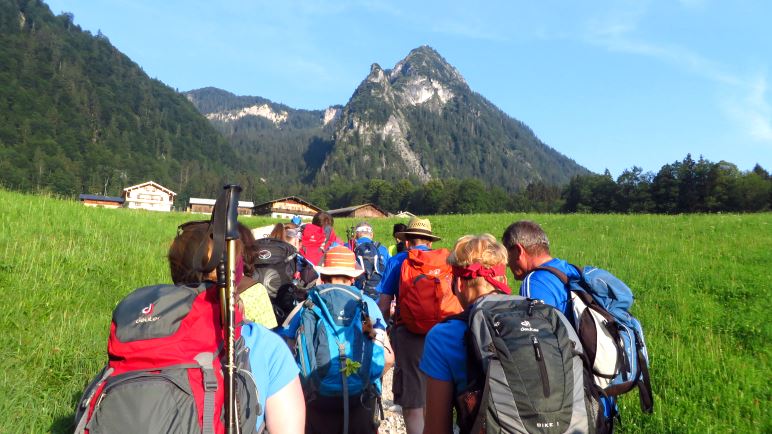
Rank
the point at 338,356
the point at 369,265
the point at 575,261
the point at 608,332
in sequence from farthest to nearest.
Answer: the point at 575,261
the point at 369,265
the point at 338,356
the point at 608,332

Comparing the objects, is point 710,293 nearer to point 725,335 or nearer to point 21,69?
point 725,335

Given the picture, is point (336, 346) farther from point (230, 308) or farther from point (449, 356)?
point (230, 308)

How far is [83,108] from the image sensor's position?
165750mm

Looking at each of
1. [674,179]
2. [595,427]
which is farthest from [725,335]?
[674,179]

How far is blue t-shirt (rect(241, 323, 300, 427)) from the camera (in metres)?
2.24

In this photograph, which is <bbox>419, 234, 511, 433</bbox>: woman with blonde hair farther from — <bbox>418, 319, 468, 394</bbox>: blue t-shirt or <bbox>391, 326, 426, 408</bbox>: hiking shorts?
<bbox>391, 326, 426, 408</bbox>: hiking shorts

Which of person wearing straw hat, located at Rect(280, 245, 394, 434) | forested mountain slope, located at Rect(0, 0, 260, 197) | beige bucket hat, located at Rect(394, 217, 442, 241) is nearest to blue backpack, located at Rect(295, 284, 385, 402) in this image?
person wearing straw hat, located at Rect(280, 245, 394, 434)

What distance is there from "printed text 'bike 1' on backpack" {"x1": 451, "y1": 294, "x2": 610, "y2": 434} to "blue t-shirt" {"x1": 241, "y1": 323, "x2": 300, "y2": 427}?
879mm

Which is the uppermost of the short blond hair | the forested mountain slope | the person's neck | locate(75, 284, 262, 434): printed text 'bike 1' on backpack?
the forested mountain slope

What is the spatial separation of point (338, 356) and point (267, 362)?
140 cm

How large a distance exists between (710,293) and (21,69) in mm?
203168

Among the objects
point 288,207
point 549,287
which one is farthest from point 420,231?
point 288,207

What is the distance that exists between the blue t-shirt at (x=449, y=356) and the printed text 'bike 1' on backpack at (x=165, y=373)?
0.93m

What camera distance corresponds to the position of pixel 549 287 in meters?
3.42
